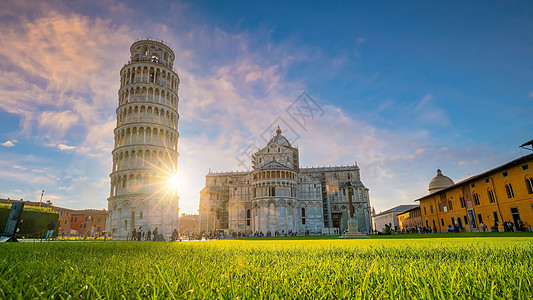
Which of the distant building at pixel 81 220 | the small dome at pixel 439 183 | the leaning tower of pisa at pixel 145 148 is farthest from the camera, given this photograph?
the distant building at pixel 81 220

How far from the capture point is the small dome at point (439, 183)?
58.2 metres

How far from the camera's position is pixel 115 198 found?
3584cm

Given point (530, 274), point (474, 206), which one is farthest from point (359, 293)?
point (474, 206)

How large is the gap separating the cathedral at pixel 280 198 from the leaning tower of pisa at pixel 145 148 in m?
16.2

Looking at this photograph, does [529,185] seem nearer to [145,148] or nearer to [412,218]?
[412,218]

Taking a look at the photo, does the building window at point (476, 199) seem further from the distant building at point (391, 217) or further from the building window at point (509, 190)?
the distant building at point (391, 217)

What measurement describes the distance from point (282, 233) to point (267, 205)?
5391 millimetres

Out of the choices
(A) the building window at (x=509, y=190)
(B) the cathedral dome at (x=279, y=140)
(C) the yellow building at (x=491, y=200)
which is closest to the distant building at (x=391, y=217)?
(C) the yellow building at (x=491, y=200)

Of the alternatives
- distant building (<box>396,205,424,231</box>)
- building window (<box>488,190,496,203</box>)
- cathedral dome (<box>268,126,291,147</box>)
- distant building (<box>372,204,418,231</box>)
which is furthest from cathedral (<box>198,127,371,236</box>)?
distant building (<box>372,204,418,231</box>)

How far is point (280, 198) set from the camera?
157 feet

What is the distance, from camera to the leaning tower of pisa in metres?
34.8

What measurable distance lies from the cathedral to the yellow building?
13938 mm

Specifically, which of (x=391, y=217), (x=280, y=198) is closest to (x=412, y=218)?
(x=391, y=217)

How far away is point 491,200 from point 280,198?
2886cm
